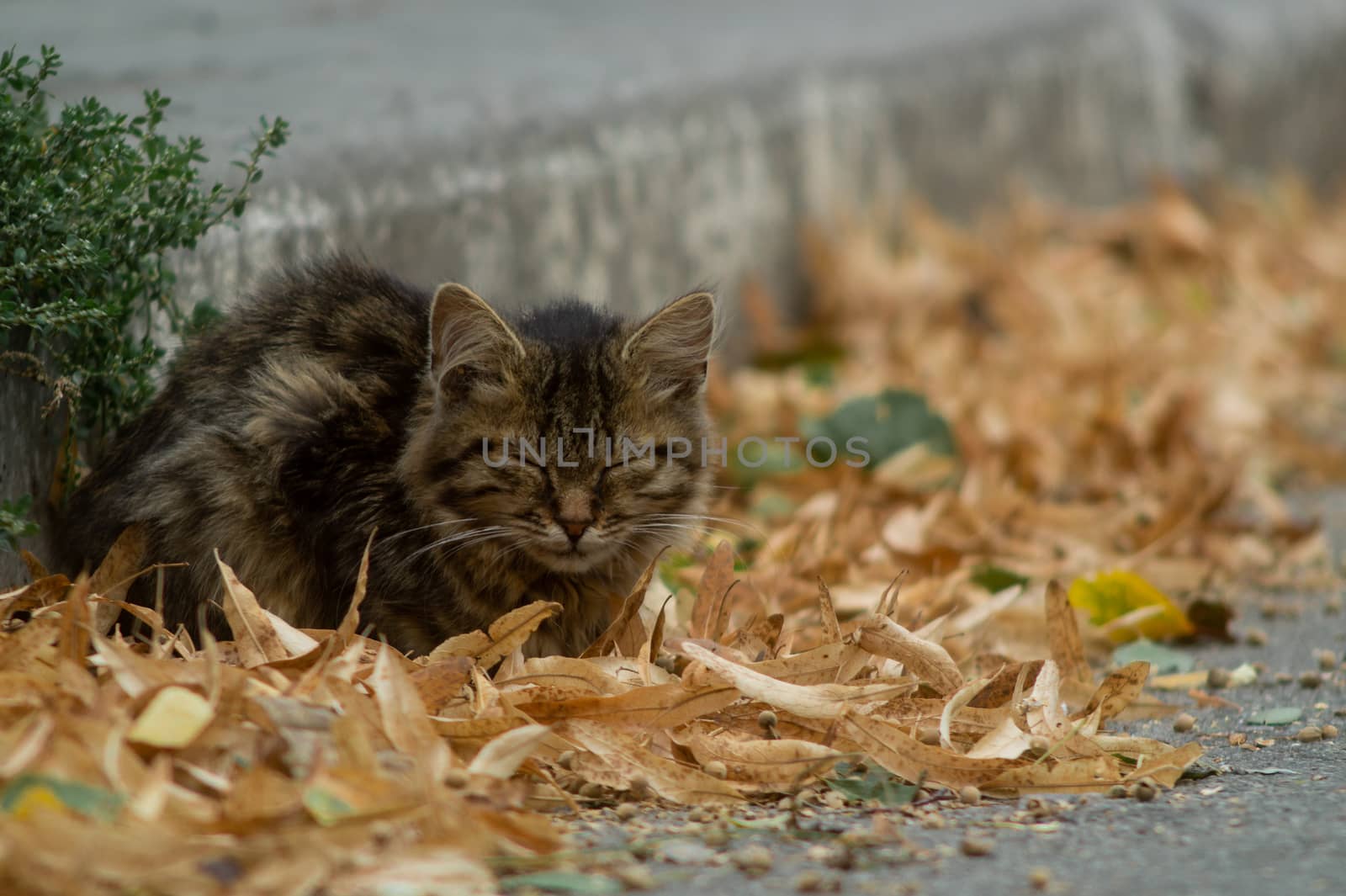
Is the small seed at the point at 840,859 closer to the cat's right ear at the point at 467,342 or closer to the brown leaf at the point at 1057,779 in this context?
the brown leaf at the point at 1057,779

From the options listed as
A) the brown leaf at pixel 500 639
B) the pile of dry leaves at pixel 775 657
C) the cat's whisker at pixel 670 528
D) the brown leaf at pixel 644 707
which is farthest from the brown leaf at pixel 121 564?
the cat's whisker at pixel 670 528

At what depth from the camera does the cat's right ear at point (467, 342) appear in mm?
3270

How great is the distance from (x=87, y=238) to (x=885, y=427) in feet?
9.48

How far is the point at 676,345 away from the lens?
11.7 feet

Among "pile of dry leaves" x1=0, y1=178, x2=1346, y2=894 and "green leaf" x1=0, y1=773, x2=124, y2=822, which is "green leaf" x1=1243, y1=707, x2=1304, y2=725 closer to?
"pile of dry leaves" x1=0, y1=178, x2=1346, y2=894

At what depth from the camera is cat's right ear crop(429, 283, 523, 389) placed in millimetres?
3270

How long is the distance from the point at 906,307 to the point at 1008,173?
6.40ft

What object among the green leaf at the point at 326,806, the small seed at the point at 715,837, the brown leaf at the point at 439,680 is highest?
the brown leaf at the point at 439,680

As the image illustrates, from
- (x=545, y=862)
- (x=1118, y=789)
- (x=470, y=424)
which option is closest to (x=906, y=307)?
(x=470, y=424)

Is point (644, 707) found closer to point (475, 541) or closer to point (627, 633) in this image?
point (627, 633)

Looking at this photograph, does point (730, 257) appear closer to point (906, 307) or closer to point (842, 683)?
point (906, 307)

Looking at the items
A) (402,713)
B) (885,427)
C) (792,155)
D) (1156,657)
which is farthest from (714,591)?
(792,155)

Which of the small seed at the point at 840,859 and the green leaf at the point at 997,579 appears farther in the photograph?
the green leaf at the point at 997,579

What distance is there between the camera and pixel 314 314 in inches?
137
